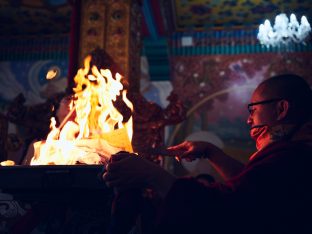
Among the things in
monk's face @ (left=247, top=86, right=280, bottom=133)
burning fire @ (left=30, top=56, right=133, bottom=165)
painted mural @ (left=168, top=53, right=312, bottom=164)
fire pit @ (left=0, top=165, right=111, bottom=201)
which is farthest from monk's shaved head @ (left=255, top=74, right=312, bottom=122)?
painted mural @ (left=168, top=53, right=312, bottom=164)

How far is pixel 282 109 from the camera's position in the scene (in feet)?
5.82

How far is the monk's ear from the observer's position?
1.76 metres

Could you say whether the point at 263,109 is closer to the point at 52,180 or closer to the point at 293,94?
the point at 293,94

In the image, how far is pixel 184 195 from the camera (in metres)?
1.46

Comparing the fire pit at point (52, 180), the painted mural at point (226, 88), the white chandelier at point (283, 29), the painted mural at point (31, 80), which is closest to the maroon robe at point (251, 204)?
the fire pit at point (52, 180)

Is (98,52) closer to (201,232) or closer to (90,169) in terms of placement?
(90,169)

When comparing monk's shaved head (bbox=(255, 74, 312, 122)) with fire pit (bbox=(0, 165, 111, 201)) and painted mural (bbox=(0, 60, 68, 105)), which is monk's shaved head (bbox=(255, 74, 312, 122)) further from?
painted mural (bbox=(0, 60, 68, 105))

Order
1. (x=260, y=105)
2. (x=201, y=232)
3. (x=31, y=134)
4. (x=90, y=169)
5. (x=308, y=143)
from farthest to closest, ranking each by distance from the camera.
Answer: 1. (x=31, y=134)
2. (x=90, y=169)
3. (x=260, y=105)
4. (x=308, y=143)
5. (x=201, y=232)

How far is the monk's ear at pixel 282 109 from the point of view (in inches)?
69.4

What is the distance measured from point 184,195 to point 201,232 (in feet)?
0.48

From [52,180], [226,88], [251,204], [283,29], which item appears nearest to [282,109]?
[251,204]

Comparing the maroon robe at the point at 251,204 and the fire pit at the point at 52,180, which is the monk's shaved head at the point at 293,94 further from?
the fire pit at the point at 52,180

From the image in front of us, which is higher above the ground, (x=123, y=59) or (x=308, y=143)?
(x=123, y=59)

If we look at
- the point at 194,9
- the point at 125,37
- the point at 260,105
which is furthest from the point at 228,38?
the point at 260,105
